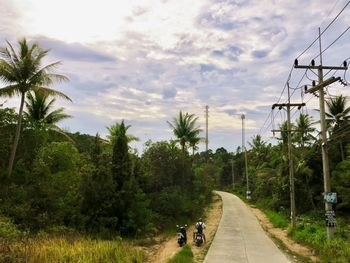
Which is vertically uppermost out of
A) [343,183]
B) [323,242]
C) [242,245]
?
[343,183]

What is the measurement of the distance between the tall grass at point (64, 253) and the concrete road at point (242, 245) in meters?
4.30

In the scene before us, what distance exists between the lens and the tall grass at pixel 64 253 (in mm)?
12141

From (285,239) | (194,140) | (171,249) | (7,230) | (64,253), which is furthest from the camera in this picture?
(194,140)

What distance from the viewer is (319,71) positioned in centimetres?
2041

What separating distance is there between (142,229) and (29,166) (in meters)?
7.56

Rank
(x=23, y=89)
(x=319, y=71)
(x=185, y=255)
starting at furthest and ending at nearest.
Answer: (x=23, y=89) → (x=319, y=71) → (x=185, y=255)

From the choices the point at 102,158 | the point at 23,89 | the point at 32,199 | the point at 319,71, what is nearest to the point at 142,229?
the point at 102,158

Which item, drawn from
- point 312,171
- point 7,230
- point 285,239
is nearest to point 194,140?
point 312,171

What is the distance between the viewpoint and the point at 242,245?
21.9 m

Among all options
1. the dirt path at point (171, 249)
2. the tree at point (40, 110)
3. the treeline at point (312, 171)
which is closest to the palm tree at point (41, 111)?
the tree at point (40, 110)

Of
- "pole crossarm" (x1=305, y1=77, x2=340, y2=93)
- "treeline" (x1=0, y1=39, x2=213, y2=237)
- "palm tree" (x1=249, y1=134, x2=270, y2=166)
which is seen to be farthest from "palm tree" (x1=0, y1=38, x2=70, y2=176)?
"palm tree" (x1=249, y1=134, x2=270, y2=166)

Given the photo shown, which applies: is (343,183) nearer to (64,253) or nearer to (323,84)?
(323,84)

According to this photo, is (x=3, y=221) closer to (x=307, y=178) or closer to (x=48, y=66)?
(x=48, y=66)

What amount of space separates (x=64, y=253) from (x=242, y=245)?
11308 mm
